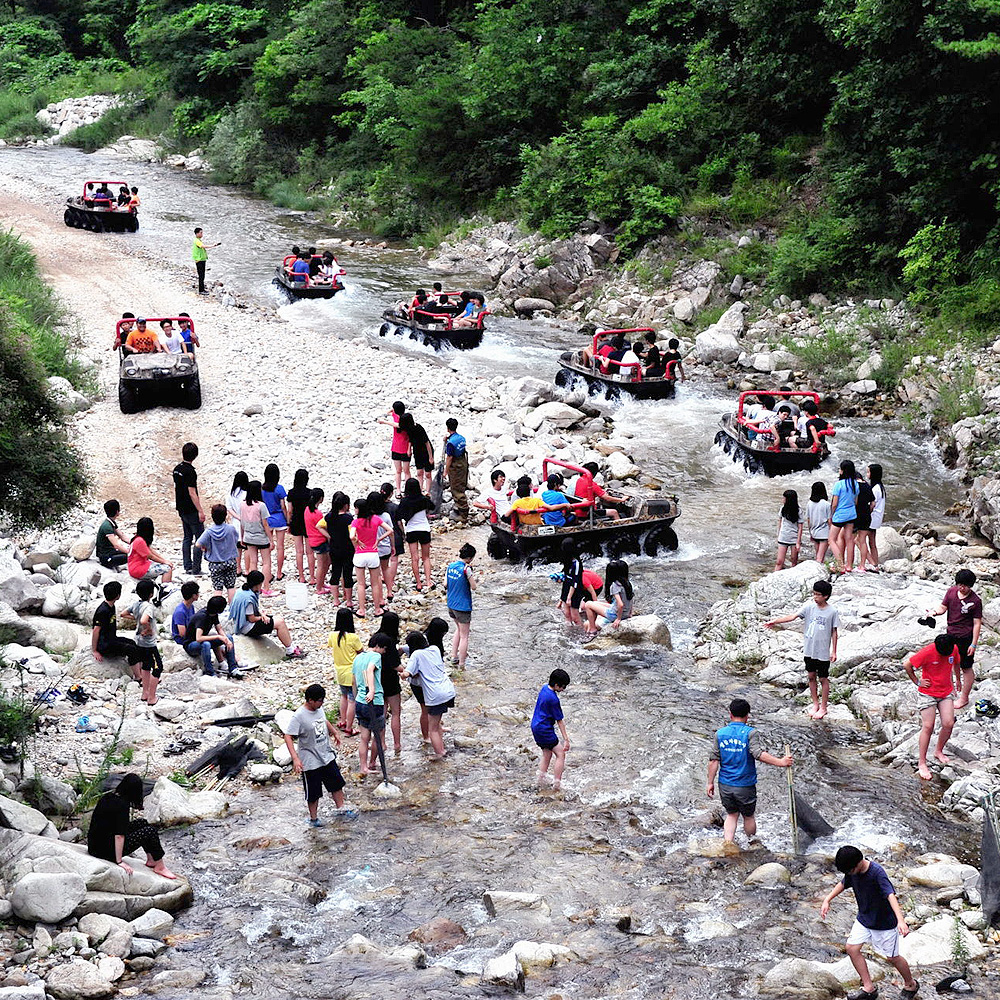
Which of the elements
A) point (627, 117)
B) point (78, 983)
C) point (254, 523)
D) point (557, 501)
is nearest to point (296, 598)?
point (254, 523)

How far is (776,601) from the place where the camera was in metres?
15.1

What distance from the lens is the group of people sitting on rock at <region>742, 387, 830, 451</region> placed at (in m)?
20.6

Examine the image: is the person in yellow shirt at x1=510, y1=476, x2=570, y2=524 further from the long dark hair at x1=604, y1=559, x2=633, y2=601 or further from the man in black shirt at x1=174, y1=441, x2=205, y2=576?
the man in black shirt at x1=174, y1=441, x2=205, y2=576

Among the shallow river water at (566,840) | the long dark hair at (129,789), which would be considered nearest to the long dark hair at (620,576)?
the shallow river water at (566,840)

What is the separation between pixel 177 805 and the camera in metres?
10.8

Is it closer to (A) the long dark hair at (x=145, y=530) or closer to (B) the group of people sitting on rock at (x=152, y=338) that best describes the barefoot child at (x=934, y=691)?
(A) the long dark hair at (x=145, y=530)

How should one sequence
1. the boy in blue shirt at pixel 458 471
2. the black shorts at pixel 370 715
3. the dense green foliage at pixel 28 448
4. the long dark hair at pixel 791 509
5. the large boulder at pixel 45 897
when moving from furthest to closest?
the boy in blue shirt at pixel 458 471, the long dark hair at pixel 791 509, the black shorts at pixel 370 715, the dense green foliage at pixel 28 448, the large boulder at pixel 45 897

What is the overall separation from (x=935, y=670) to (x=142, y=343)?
684 inches

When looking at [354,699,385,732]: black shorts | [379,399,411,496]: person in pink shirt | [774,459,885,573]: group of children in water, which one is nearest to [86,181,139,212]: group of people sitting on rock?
[379,399,411,496]: person in pink shirt

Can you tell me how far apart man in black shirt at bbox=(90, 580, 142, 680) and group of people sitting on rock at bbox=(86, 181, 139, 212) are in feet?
102

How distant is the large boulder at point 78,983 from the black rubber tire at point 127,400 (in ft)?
50.2

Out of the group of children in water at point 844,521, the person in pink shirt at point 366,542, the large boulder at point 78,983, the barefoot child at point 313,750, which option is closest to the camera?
the large boulder at point 78,983

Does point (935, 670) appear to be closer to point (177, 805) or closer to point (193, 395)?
point (177, 805)

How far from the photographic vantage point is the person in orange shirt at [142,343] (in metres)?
23.8
